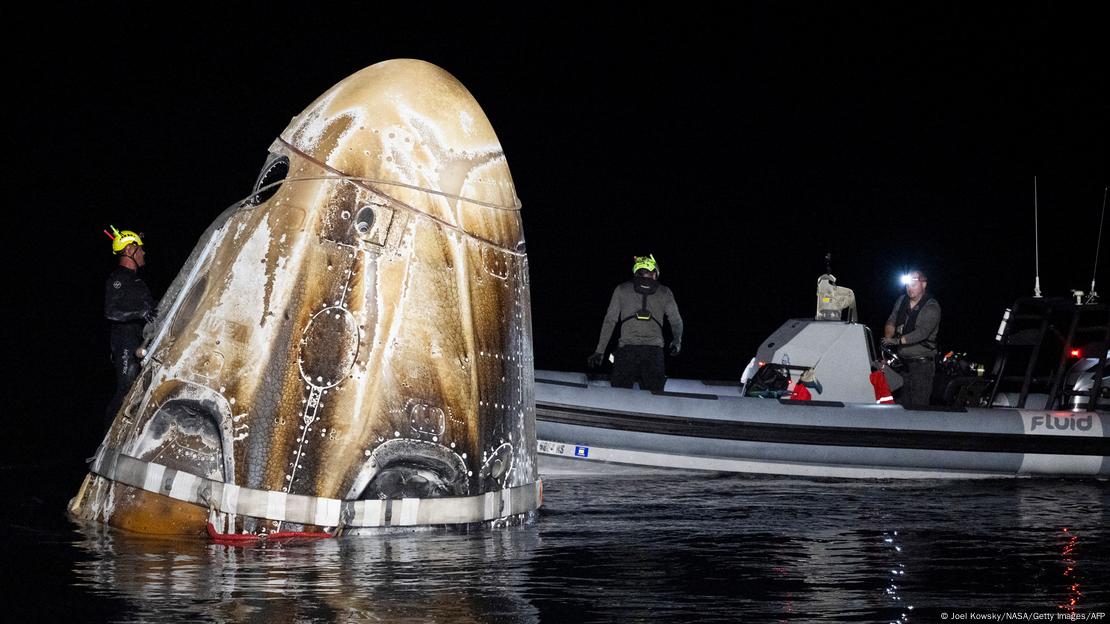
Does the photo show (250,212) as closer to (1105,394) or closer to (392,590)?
(392,590)

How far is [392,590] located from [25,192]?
7494cm

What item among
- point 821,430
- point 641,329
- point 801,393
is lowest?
point 821,430

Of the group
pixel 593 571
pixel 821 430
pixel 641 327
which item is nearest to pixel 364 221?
pixel 593 571

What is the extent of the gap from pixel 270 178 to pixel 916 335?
21.4 ft

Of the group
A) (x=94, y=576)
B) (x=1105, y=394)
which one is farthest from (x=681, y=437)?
(x=94, y=576)

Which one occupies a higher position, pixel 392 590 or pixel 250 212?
pixel 250 212

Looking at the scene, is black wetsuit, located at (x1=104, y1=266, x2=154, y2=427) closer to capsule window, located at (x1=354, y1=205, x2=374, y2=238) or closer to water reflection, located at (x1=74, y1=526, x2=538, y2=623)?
water reflection, located at (x1=74, y1=526, x2=538, y2=623)

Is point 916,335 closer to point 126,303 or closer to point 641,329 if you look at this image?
point 641,329

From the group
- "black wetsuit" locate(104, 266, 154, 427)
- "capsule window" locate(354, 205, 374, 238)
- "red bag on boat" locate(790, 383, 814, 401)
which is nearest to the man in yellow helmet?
"black wetsuit" locate(104, 266, 154, 427)

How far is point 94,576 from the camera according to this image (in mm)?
5613

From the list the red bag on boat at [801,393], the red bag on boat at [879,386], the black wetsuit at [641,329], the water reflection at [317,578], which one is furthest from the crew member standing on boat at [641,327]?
the water reflection at [317,578]

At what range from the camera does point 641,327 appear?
36.4 ft

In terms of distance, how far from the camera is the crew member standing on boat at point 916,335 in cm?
A: 1138

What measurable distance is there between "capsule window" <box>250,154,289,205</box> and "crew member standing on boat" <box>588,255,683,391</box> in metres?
4.70
